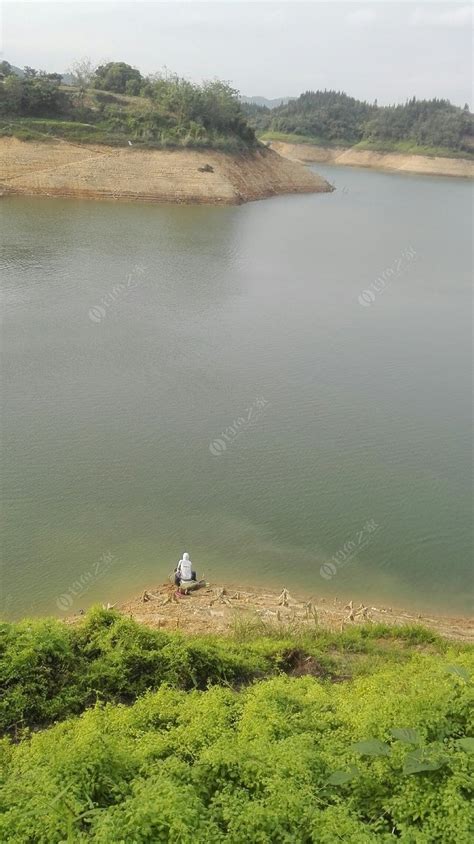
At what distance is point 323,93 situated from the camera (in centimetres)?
11825

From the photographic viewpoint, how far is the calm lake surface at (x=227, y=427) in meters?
9.92

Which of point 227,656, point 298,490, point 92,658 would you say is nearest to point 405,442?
point 298,490

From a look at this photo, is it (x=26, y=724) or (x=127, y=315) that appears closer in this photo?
(x=26, y=724)

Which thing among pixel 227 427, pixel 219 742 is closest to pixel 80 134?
pixel 227 427

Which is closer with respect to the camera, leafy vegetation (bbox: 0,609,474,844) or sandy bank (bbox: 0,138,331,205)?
leafy vegetation (bbox: 0,609,474,844)

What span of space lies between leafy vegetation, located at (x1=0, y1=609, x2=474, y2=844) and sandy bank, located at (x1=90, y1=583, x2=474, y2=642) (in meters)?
0.97

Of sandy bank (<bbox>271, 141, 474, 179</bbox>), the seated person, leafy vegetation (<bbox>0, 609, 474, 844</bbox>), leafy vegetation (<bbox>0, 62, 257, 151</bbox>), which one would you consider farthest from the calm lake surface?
sandy bank (<bbox>271, 141, 474, 179</bbox>)

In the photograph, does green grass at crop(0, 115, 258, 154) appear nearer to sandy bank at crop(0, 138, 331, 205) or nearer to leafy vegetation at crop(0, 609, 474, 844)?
sandy bank at crop(0, 138, 331, 205)

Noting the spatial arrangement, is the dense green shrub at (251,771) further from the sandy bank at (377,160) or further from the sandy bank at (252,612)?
the sandy bank at (377,160)

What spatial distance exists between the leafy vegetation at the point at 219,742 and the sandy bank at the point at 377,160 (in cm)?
7780

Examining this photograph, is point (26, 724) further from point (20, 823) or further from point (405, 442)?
point (405, 442)

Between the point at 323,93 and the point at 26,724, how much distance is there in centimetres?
13114

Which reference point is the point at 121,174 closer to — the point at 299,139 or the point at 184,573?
the point at 184,573

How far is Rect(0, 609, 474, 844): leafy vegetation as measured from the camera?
3939mm
